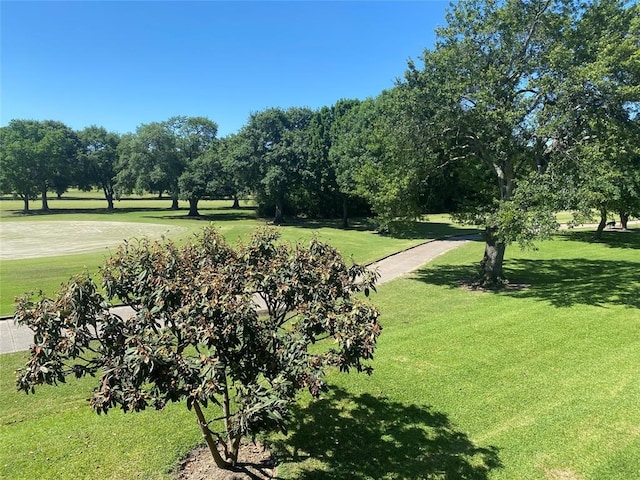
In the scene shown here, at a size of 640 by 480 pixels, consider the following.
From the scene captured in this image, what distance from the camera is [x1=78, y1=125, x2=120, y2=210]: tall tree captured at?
6650cm

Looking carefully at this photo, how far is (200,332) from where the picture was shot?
156 inches

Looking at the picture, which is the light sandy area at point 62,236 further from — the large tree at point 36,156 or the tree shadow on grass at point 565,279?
the tree shadow on grass at point 565,279

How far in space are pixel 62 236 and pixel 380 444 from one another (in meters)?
38.0

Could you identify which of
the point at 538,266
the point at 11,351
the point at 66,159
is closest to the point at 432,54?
the point at 538,266

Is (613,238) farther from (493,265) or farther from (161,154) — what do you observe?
(161,154)

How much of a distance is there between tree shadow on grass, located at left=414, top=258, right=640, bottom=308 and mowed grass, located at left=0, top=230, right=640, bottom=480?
2186 mm

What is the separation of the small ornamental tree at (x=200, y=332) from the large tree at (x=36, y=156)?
217ft

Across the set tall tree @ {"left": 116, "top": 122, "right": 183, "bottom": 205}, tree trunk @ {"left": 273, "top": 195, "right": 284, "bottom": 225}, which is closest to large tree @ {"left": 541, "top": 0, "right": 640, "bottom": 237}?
tree trunk @ {"left": 273, "top": 195, "right": 284, "bottom": 225}

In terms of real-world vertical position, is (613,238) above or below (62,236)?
above

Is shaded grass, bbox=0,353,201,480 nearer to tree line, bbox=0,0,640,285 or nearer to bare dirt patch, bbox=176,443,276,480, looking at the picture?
bare dirt patch, bbox=176,443,276,480

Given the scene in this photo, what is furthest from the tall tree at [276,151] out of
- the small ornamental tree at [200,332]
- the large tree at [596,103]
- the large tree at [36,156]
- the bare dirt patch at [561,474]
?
the bare dirt patch at [561,474]

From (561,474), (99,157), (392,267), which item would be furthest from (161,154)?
(561,474)

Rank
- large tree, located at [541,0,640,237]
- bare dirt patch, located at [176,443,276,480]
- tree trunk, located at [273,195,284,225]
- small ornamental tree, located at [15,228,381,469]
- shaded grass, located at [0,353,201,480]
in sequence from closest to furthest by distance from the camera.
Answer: small ornamental tree, located at [15,228,381,469] → bare dirt patch, located at [176,443,276,480] → shaded grass, located at [0,353,201,480] → large tree, located at [541,0,640,237] → tree trunk, located at [273,195,284,225]

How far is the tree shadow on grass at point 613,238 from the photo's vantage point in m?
28.8
